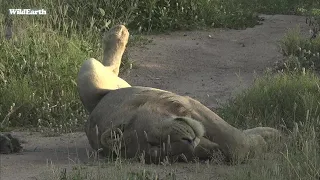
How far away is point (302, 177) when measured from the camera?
12.8 ft

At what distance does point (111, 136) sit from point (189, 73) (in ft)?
16.4

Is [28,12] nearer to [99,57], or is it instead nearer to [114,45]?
[99,57]

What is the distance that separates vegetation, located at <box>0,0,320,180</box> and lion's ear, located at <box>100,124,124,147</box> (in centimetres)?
33

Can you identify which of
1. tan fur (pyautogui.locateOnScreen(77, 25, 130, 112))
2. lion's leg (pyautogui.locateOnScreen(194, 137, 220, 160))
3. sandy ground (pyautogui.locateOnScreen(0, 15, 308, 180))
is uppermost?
tan fur (pyautogui.locateOnScreen(77, 25, 130, 112))

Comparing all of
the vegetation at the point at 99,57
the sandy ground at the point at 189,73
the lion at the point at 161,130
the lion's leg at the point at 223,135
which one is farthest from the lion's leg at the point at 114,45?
the lion's leg at the point at 223,135

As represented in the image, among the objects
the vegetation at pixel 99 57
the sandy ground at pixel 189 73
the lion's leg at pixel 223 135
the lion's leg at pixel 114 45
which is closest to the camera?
the vegetation at pixel 99 57

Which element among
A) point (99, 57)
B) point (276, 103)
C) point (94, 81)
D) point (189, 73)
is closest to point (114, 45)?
point (94, 81)

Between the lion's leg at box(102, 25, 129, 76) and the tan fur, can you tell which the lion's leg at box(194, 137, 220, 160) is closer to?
the tan fur

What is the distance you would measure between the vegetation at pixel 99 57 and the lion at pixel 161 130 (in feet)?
0.75

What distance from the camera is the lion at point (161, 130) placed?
418 cm

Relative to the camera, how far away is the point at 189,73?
9.27 m

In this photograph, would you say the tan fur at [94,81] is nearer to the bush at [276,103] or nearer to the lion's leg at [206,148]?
the lion's leg at [206,148]

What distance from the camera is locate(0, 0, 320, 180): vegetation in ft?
14.2

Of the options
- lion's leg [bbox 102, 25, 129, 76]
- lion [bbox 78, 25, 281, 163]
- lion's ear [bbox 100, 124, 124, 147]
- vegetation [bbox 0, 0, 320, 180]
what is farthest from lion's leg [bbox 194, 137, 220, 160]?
lion's leg [bbox 102, 25, 129, 76]
